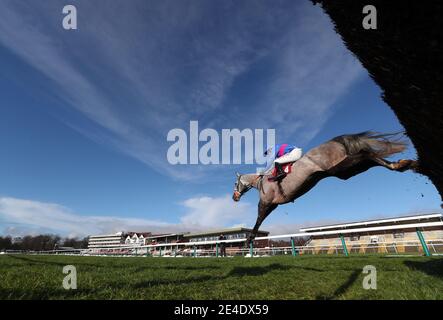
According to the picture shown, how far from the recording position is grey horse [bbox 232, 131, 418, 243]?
6.41 metres

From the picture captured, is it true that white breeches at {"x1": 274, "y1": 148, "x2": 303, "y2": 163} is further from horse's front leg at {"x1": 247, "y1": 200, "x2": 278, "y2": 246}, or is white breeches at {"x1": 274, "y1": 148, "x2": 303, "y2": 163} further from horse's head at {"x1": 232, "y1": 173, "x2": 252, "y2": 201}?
horse's head at {"x1": 232, "y1": 173, "x2": 252, "y2": 201}

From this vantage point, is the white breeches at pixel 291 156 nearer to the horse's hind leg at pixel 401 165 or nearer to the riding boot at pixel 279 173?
the riding boot at pixel 279 173

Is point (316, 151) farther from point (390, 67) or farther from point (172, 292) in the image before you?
point (172, 292)

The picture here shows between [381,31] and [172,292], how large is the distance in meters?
3.56

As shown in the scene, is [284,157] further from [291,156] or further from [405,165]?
[405,165]

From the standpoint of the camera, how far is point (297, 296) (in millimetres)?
3234

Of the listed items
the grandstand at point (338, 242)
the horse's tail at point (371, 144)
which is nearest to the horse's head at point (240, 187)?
the grandstand at point (338, 242)

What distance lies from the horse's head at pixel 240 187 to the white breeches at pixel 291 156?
264 centimetres

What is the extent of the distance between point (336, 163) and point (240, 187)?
15.8 ft

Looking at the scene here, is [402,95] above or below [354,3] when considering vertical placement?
below

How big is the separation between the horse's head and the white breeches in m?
2.64

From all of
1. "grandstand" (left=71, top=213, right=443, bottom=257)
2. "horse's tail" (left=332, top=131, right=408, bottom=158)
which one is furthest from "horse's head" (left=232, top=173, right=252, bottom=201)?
"horse's tail" (left=332, top=131, right=408, bottom=158)

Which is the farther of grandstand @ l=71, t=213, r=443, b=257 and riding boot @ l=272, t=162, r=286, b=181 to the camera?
grandstand @ l=71, t=213, r=443, b=257
